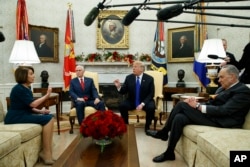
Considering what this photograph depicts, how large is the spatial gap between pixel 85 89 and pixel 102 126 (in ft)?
7.93

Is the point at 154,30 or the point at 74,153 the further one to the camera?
the point at 154,30

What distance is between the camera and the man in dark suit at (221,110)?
273 centimetres

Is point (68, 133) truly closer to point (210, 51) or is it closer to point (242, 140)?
point (210, 51)

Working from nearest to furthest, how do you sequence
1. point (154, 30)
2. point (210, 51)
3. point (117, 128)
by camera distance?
point (117, 128) < point (210, 51) < point (154, 30)

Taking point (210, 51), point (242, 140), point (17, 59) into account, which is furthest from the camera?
point (17, 59)

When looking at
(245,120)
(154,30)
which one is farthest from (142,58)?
(245,120)

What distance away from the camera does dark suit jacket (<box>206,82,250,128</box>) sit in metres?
2.71

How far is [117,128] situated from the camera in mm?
2443

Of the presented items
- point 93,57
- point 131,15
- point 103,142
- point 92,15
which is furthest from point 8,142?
point 93,57

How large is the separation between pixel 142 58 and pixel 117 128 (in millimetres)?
4703

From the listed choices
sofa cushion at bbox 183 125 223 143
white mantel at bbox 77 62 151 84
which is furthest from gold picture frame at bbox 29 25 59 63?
sofa cushion at bbox 183 125 223 143

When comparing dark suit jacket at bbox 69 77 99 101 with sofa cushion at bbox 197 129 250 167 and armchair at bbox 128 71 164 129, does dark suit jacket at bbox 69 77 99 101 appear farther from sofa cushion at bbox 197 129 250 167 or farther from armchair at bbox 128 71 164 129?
sofa cushion at bbox 197 129 250 167

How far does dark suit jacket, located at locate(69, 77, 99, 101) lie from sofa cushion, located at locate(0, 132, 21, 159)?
2.12 m

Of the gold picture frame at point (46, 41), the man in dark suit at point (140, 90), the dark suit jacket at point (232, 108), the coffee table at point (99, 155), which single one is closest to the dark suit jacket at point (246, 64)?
the dark suit jacket at point (232, 108)
